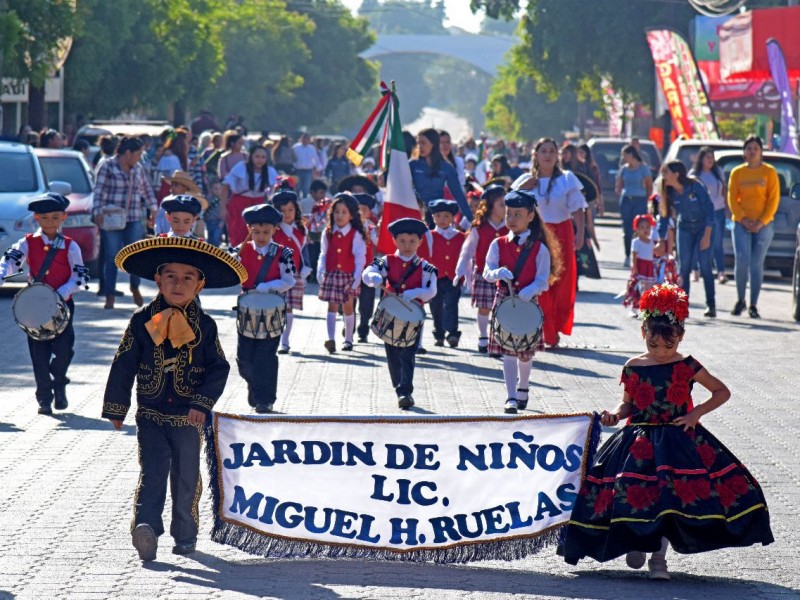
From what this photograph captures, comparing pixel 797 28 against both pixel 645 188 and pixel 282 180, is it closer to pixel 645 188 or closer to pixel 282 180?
pixel 645 188

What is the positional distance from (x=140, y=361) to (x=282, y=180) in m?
10.3

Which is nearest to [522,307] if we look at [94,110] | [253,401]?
[253,401]

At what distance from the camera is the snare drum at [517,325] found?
10.9 metres

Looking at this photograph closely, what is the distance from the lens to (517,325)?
10.8m

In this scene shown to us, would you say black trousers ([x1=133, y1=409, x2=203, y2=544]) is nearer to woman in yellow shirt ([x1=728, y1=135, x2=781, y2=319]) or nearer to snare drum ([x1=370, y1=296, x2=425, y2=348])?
snare drum ([x1=370, y1=296, x2=425, y2=348])

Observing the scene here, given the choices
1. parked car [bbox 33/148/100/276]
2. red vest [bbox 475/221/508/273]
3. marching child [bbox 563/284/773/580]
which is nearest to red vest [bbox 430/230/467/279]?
red vest [bbox 475/221/508/273]

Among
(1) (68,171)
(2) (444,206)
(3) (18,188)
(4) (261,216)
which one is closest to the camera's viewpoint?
(4) (261,216)

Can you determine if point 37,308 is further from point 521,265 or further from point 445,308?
point 445,308

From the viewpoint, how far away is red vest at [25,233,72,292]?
1104 centimetres

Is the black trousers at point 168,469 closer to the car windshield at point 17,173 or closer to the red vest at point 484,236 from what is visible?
the red vest at point 484,236

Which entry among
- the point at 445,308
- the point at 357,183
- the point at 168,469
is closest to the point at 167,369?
the point at 168,469

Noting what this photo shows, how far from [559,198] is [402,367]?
3.52 meters

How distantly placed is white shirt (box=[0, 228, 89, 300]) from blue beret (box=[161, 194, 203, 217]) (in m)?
1.03

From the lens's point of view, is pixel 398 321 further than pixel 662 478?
Yes
